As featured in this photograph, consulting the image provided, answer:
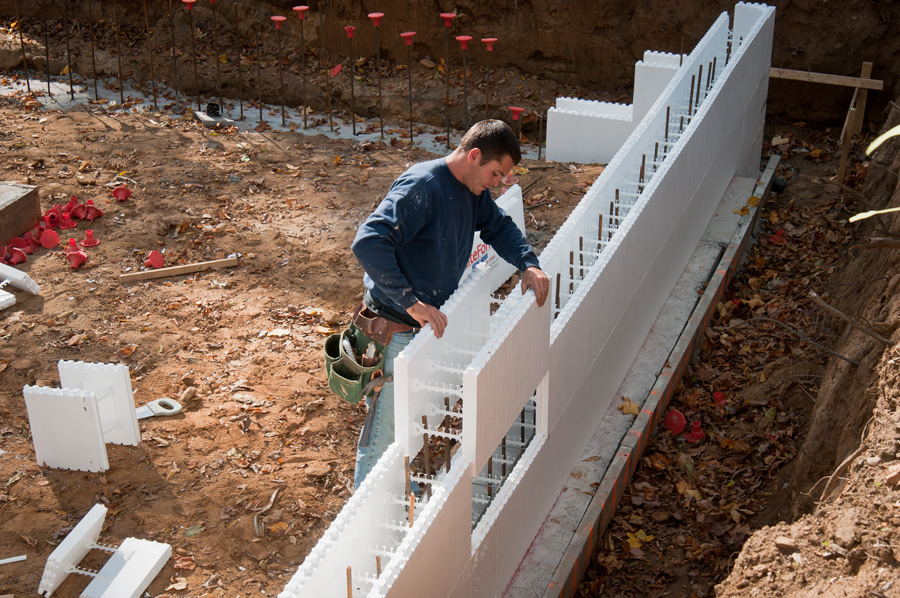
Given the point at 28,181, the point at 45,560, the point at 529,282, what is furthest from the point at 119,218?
the point at 529,282

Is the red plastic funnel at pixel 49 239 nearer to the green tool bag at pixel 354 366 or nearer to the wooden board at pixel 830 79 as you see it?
the green tool bag at pixel 354 366

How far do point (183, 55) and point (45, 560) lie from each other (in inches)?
388

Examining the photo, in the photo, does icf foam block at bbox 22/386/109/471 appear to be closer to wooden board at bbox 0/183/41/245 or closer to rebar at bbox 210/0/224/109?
wooden board at bbox 0/183/41/245

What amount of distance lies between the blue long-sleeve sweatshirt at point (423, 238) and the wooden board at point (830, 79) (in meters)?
6.68

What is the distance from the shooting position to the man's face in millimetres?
4711

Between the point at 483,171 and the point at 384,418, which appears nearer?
the point at 483,171

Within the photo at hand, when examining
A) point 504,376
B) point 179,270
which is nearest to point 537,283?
point 504,376

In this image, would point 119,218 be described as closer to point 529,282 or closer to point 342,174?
point 342,174

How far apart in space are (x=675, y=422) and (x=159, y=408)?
3743 mm

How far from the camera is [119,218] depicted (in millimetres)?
9578

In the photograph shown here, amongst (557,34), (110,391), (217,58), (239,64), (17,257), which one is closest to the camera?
(110,391)

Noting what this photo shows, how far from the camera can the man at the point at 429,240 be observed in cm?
457

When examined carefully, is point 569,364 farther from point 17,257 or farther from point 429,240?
point 17,257

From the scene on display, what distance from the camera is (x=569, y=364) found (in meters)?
5.89
